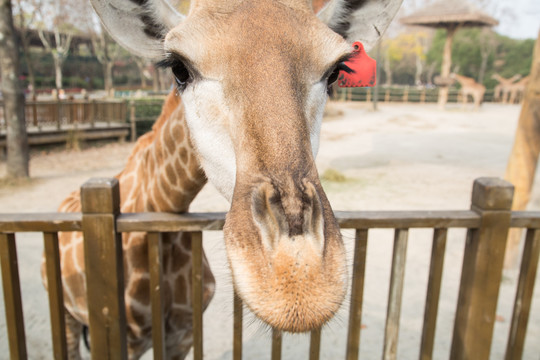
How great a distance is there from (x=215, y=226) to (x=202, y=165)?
0.35 metres

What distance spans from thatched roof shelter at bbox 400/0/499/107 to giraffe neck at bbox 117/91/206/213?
27522 millimetres

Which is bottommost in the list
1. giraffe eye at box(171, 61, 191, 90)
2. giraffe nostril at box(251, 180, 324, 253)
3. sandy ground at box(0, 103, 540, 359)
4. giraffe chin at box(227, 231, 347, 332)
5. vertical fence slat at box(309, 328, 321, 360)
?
sandy ground at box(0, 103, 540, 359)

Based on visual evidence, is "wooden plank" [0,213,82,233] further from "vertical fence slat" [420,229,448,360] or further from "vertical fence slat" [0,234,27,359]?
"vertical fence slat" [420,229,448,360]

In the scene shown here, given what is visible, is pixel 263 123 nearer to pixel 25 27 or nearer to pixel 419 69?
pixel 25 27

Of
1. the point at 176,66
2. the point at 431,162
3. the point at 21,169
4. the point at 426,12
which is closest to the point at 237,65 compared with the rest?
the point at 176,66

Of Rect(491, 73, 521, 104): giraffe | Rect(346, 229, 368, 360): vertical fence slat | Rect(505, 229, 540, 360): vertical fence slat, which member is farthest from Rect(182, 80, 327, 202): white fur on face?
Rect(491, 73, 521, 104): giraffe

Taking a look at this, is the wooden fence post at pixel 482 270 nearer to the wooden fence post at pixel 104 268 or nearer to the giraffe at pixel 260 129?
the giraffe at pixel 260 129

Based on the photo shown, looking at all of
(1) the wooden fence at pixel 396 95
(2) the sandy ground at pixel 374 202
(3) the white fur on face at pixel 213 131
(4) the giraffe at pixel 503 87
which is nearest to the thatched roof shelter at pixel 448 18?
(2) the sandy ground at pixel 374 202

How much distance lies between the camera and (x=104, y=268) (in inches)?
75.4

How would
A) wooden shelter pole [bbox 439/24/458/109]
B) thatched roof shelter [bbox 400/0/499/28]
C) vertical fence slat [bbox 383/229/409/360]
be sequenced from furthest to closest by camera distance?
wooden shelter pole [bbox 439/24/458/109], thatched roof shelter [bbox 400/0/499/28], vertical fence slat [bbox 383/229/409/360]

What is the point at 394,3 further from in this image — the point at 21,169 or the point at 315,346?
the point at 21,169

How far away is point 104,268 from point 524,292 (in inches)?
91.3

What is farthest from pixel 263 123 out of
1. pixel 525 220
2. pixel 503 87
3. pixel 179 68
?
pixel 503 87

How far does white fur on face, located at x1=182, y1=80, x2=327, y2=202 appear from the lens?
157 cm
